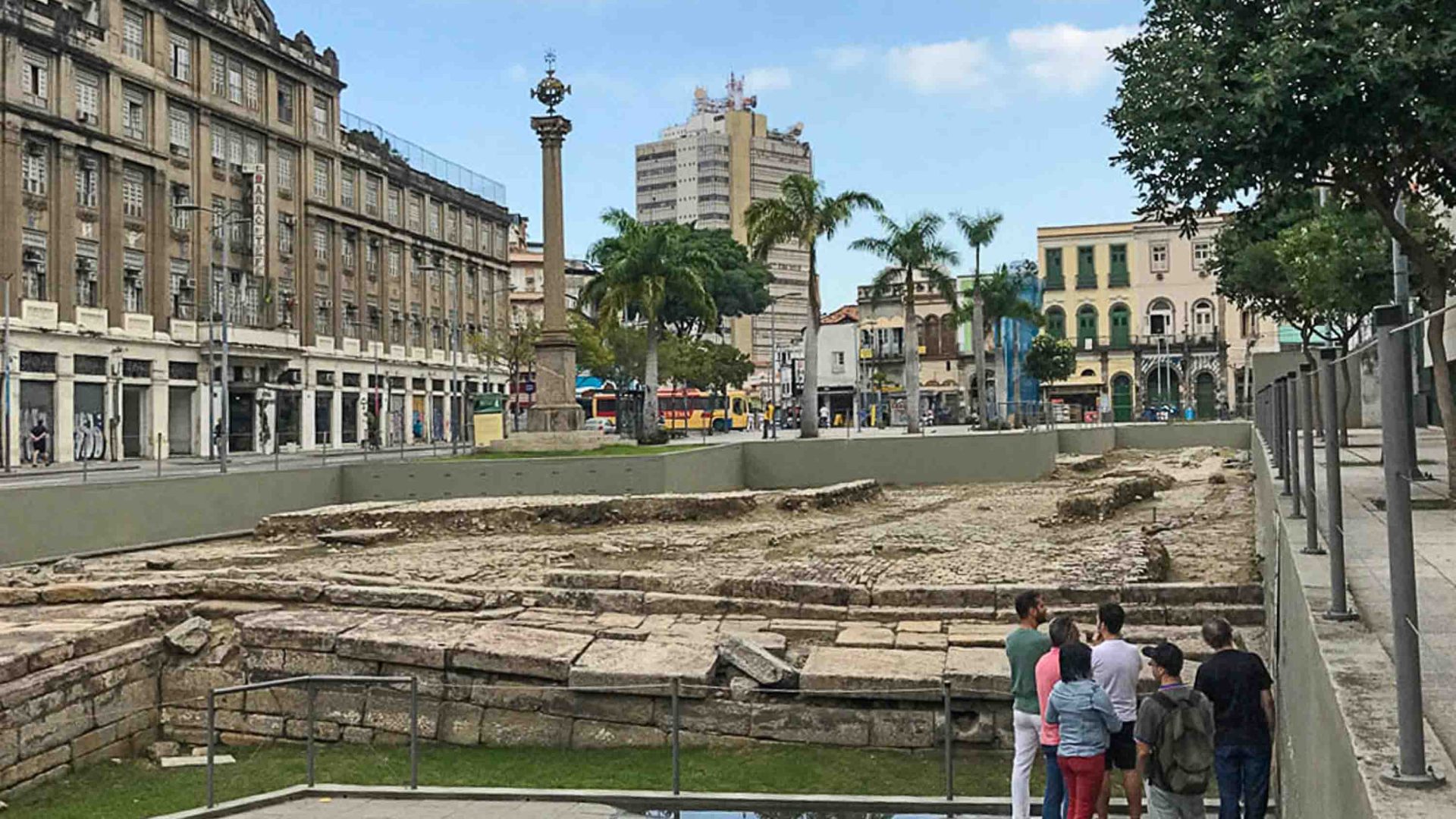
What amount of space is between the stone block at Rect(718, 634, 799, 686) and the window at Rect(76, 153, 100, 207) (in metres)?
38.0

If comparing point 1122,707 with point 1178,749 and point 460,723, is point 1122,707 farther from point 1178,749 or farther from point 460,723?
point 460,723

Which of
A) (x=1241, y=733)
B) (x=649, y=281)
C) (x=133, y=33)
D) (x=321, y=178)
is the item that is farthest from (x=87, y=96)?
(x=1241, y=733)

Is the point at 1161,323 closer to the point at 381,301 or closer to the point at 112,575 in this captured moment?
the point at 381,301

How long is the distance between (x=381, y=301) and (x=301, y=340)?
25.2 feet

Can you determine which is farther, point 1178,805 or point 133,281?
point 133,281

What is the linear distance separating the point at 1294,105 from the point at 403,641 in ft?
34.1

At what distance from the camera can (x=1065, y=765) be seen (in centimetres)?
762

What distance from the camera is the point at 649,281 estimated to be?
4112 cm

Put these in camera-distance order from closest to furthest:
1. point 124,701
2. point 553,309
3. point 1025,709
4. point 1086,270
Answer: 1. point 1025,709
2. point 124,701
3. point 553,309
4. point 1086,270

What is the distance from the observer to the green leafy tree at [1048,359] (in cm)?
6869

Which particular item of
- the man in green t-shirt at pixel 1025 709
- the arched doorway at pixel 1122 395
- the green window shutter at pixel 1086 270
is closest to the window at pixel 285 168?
the green window shutter at pixel 1086 270

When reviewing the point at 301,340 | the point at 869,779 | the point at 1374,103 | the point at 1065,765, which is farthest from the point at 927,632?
the point at 301,340

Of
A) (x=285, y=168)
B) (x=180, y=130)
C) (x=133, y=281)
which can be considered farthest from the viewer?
(x=285, y=168)

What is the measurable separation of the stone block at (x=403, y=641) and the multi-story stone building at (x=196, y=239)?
99.8ft
